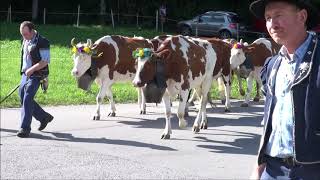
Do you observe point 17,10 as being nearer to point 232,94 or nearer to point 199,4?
point 199,4

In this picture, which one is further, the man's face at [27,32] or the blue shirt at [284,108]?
the man's face at [27,32]

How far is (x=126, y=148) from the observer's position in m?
10.1

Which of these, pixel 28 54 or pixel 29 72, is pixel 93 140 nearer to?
pixel 29 72

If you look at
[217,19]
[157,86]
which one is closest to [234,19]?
[217,19]

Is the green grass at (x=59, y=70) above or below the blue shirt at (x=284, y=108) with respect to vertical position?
below

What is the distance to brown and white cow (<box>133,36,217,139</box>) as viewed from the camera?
10742 millimetres

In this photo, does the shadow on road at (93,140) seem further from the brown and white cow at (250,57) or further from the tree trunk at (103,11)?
the tree trunk at (103,11)

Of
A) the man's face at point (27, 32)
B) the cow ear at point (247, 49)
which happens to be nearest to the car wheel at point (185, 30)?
the cow ear at point (247, 49)

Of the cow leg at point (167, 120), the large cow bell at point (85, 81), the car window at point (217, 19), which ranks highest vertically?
the car window at point (217, 19)

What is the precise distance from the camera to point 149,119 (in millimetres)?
13688

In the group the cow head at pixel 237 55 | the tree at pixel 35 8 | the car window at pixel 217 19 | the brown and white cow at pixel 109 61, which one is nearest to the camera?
the brown and white cow at pixel 109 61

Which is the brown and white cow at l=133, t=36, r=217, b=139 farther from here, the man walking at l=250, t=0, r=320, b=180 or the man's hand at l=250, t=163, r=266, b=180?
the man walking at l=250, t=0, r=320, b=180

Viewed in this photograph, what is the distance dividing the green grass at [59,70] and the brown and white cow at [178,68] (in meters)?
5.11

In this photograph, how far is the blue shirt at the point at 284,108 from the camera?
12.4 ft
